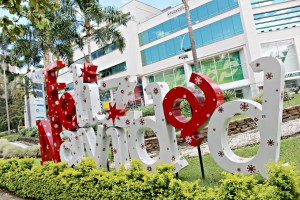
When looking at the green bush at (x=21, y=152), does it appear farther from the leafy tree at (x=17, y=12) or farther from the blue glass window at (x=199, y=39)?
the blue glass window at (x=199, y=39)

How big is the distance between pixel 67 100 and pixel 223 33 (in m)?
22.0

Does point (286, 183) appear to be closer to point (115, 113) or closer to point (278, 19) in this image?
point (115, 113)

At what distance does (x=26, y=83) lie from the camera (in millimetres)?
26500

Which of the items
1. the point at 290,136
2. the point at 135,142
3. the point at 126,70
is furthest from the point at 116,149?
the point at 126,70

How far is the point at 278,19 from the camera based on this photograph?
2555cm

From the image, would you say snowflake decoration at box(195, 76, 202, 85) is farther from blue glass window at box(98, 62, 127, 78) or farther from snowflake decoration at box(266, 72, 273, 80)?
blue glass window at box(98, 62, 127, 78)

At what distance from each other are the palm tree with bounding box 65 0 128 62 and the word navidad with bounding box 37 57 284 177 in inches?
467

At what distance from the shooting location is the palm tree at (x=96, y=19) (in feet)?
59.0

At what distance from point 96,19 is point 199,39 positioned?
13.0m

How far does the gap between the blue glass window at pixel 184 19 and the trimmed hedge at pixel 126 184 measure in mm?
23647

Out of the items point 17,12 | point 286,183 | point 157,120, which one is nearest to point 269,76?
point 286,183


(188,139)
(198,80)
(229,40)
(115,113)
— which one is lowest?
(188,139)

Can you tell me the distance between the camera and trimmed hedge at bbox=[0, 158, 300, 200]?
2982mm

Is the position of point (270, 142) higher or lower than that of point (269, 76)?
lower
